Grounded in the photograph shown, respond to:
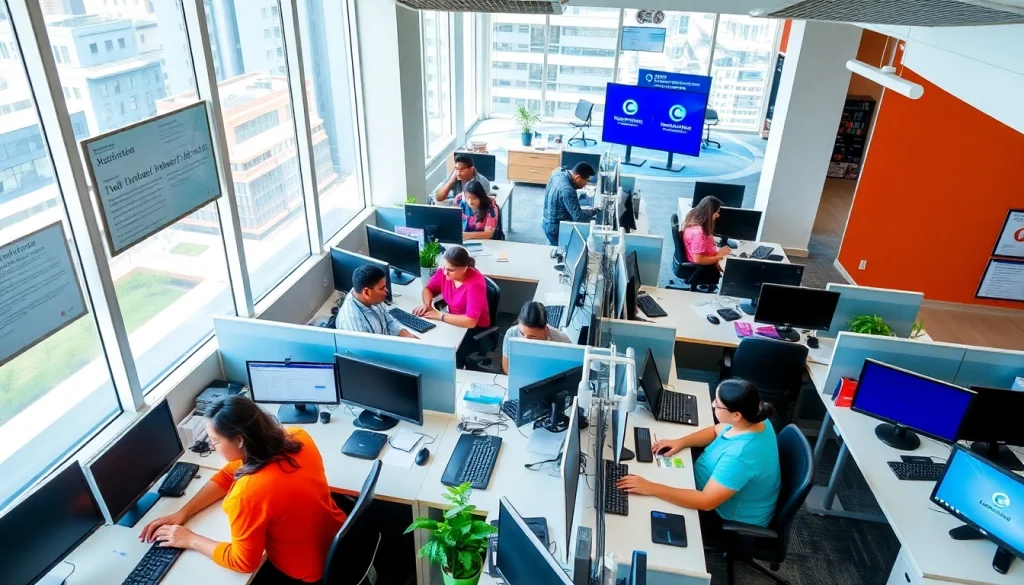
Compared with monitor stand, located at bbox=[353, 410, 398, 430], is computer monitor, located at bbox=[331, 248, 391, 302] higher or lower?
higher

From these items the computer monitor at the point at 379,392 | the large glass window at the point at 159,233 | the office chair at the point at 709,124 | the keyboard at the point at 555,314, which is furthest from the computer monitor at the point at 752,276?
the office chair at the point at 709,124

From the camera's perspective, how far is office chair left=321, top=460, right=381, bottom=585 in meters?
2.64

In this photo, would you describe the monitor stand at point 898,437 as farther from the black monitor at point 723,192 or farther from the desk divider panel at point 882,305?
the black monitor at point 723,192

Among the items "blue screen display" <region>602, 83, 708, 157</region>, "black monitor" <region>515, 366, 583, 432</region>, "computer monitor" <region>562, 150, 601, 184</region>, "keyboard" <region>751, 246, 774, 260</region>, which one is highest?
"blue screen display" <region>602, 83, 708, 157</region>

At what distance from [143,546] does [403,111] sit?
4283 mm

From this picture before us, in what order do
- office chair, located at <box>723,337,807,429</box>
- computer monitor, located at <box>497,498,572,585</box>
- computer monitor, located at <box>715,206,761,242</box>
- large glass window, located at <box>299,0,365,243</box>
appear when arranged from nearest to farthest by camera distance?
computer monitor, located at <box>497,498,572,585</box>, office chair, located at <box>723,337,807,429</box>, large glass window, located at <box>299,0,365,243</box>, computer monitor, located at <box>715,206,761,242</box>

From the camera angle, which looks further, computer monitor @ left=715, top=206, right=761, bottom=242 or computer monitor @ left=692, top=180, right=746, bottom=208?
computer monitor @ left=692, top=180, right=746, bottom=208

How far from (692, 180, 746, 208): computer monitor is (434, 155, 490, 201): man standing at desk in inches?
89.0

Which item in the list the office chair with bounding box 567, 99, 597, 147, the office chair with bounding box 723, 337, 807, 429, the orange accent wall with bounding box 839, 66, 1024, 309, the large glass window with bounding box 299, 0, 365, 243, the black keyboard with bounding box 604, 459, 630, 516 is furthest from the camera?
the office chair with bounding box 567, 99, 597, 147

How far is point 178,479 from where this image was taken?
3.22 meters

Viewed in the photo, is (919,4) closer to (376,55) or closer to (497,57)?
(376,55)

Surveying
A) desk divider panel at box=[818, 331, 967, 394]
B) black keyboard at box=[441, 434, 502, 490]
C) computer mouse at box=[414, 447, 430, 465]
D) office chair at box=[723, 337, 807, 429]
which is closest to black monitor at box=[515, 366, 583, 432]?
black keyboard at box=[441, 434, 502, 490]

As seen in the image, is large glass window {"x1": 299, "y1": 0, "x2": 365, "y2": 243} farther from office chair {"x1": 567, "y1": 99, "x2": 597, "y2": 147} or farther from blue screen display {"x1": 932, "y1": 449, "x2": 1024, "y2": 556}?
office chair {"x1": 567, "y1": 99, "x2": 597, "y2": 147}

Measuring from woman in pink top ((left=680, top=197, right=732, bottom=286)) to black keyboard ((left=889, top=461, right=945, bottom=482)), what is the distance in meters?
2.56
